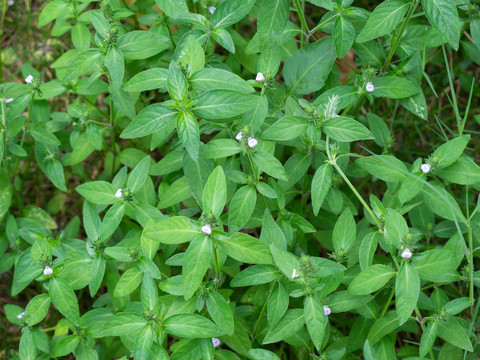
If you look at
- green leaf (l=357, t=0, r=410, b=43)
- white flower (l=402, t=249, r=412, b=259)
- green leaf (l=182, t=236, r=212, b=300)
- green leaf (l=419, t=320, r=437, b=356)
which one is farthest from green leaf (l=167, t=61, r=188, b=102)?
green leaf (l=419, t=320, r=437, b=356)

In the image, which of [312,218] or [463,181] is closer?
[463,181]

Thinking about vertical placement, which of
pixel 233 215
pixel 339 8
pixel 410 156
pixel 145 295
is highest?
pixel 339 8

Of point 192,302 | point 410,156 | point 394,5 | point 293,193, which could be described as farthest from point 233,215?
point 410,156

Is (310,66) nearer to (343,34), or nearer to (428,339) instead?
(343,34)

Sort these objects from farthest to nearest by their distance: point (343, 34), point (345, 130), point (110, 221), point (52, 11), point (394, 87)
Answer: point (52, 11) → point (394, 87) → point (343, 34) → point (110, 221) → point (345, 130)

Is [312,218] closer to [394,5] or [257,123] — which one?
[257,123]

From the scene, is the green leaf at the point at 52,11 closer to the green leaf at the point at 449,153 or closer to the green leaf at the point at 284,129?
the green leaf at the point at 284,129

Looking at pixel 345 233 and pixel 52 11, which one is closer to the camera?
pixel 345 233

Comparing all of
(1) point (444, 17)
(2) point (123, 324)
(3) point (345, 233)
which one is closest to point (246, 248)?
(3) point (345, 233)
